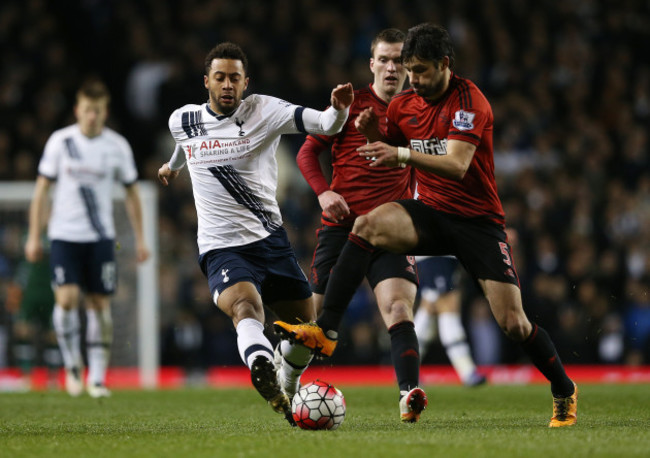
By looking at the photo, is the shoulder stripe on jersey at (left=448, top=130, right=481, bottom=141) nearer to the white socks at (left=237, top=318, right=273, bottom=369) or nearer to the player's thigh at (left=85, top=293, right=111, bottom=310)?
the white socks at (left=237, top=318, right=273, bottom=369)

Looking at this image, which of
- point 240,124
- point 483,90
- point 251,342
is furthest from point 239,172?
point 483,90

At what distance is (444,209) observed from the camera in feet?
19.5

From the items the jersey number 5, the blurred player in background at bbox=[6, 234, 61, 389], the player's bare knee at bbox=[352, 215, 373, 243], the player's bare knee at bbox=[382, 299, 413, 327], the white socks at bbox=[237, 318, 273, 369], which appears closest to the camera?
the white socks at bbox=[237, 318, 273, 369]

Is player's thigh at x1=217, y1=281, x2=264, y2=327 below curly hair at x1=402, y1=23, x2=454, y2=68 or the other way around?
below

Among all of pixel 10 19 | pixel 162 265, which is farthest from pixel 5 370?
pixel 10 19

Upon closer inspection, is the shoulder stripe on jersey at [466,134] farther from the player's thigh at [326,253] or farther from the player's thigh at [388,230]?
the player's thigh at [326,253]

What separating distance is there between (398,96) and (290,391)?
2.02m

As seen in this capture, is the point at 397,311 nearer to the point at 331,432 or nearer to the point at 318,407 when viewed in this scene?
the point at 318,407

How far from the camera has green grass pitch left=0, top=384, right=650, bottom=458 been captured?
15.4ft

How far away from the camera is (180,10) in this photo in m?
17.9

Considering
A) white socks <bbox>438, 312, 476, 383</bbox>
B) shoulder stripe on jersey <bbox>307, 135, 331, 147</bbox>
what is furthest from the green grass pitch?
shoulder stripe on jersey <bbox>307, 135, 331, 147</bbox>

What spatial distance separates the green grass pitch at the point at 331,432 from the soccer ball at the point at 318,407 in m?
0.09

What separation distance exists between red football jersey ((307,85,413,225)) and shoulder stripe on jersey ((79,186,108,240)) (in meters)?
3.42

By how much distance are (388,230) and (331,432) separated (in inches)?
44.1
